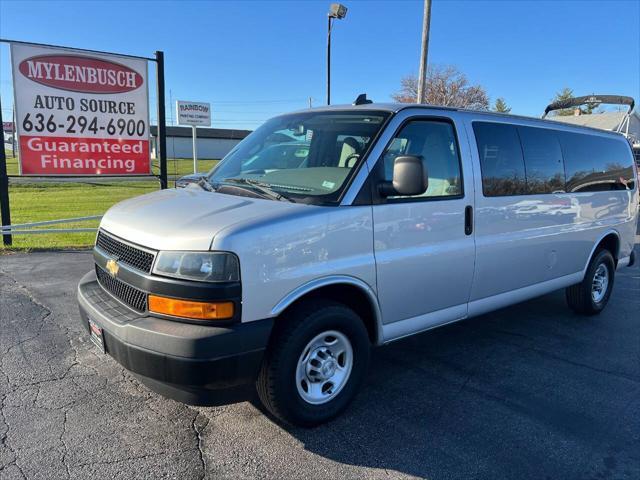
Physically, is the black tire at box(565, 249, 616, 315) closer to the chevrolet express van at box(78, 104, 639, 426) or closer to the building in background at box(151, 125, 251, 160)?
the chevrolet express van at box(78, 104, 639, 426)

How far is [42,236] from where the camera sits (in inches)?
391

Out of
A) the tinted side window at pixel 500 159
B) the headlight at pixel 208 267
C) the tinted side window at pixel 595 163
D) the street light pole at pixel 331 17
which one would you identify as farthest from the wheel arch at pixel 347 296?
the street light pole at pixel 331 17

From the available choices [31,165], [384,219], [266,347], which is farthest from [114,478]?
[31,165]

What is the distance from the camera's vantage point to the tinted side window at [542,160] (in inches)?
184

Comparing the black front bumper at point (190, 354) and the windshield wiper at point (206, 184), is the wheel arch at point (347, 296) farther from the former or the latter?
the windshield wiper at point (206, 184)

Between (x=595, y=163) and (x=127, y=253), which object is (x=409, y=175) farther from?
(x=595, y=163)

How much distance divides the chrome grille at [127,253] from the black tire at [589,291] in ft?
16.0

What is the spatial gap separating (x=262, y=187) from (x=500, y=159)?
215 centimetres

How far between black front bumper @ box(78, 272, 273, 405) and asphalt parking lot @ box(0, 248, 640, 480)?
47 centimetres

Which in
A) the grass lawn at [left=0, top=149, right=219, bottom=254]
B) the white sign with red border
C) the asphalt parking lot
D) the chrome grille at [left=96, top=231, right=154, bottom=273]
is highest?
the white sign with red border

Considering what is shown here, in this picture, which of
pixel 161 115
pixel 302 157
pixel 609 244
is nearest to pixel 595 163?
pixel 609 244

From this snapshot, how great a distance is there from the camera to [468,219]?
13.1 feet

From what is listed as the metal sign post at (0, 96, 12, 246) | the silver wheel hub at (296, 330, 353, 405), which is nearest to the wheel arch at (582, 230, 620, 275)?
the silver wheel hub at (296, 330, 353, 405)

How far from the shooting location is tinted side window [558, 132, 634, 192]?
5.24 m
